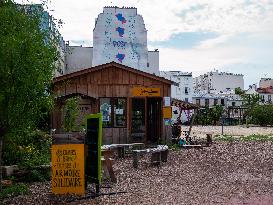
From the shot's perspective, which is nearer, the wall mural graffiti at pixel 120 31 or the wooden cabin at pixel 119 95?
the wooden cabin at pixel 119 95

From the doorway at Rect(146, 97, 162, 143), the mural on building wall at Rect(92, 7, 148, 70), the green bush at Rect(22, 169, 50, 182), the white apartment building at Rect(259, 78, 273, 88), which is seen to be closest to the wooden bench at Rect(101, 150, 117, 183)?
the green bush at Rect(22, 169, 50, 182)

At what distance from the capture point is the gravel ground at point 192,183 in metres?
9.24

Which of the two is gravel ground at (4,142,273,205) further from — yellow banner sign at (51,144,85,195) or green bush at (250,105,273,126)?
green bush at (250,105,273,126)

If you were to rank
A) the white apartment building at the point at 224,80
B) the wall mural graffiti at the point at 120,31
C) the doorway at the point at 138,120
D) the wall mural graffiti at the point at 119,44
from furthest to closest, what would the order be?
the white apartment building at the point at 224,80, the wall mural graffiti at the point at 120,31, the wall mural graffiti at the point at 119,44, the doorway at the point at 138,120

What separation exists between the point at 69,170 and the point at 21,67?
238 cm

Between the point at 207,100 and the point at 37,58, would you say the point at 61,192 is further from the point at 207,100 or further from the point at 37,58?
the point at 207,100

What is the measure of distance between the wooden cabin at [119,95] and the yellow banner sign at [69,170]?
34.9 ft

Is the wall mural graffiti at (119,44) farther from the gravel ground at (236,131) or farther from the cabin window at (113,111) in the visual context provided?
the cabin window at (113,111)

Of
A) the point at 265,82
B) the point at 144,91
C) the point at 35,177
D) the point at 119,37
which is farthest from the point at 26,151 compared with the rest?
the point at 265,82

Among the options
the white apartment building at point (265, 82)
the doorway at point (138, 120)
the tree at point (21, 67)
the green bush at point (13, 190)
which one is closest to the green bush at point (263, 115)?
the doorway at point (138, 120)

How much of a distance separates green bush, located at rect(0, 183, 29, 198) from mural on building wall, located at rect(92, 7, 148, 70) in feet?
110

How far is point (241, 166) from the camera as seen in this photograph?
14.8 meters

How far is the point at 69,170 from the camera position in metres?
9.47

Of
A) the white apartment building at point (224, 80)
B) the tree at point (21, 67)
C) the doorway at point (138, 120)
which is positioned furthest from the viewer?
the white apartment building at point (224, 80)
